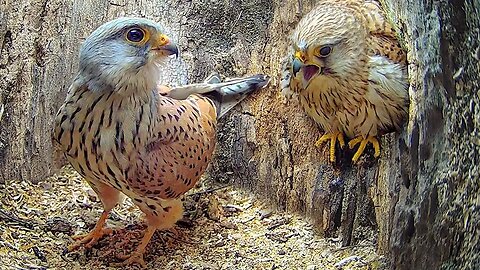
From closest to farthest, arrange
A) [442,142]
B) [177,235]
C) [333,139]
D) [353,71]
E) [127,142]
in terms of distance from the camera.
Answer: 1. [442,142]
2. [127,142]
3. [353,71]
4. [333,139]
5. [177,235]

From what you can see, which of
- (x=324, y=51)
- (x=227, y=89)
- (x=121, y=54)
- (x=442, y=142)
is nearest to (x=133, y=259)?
(x=121, y=54)

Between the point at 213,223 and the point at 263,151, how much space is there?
0.50 meters

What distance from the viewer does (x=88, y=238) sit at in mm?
3342

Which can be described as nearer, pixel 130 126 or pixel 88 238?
pixel 130 126

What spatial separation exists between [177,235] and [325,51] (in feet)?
4.06

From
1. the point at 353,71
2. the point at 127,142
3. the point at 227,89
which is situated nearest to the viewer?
the point at 127,142

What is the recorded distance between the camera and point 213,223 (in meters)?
3.61

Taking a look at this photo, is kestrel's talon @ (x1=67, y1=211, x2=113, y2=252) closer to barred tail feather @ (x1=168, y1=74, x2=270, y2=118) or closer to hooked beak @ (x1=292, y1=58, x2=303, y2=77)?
barred tail feather @ (x1=168, y1=74, x2=270, y2=118)

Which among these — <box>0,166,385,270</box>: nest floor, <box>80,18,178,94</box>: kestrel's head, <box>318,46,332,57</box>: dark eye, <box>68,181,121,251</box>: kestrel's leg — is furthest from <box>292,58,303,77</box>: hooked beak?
<box>68,181,121,251</box>: kestrel's leg

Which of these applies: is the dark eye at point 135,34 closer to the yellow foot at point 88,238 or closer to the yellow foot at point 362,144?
the yellow foot at point 88,238

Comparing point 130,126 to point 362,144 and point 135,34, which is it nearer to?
point 135,34

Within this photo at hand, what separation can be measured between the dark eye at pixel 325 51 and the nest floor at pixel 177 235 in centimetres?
92

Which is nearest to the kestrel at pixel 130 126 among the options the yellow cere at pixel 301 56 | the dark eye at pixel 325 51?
the yellow cere at pixel 301 56

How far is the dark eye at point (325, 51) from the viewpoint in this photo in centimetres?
310
